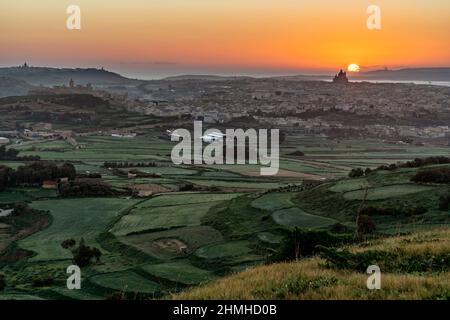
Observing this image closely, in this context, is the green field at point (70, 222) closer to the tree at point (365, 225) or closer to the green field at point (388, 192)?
the tree at point (365, 225)

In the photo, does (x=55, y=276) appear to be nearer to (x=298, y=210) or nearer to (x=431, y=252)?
(x=298, y=210)

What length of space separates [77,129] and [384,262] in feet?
295

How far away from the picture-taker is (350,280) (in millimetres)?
8453

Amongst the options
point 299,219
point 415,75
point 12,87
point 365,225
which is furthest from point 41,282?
point 12,87

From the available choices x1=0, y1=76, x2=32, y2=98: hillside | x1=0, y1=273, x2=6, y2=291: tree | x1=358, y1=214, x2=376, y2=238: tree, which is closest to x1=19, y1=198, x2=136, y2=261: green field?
x1=0, y1=273, x2=6, y2=291: tree

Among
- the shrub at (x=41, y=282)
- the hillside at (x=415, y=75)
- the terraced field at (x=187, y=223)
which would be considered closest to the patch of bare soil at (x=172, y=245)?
the terraced field at (x=187, y=223)

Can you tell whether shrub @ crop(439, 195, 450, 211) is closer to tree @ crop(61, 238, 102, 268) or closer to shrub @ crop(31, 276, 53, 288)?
tree @ crop(61, 238, 102, 268)

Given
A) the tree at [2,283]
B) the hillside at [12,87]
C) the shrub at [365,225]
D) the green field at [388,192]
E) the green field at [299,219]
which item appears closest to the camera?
the tree at [2,283]

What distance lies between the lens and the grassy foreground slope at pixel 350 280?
24.5 feet

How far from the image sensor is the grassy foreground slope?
294 inches

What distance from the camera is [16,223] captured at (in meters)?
36.2

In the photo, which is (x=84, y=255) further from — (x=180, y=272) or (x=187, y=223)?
(x=187, y=223)

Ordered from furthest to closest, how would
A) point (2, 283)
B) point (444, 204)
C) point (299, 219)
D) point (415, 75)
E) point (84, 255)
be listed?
1. point (415, 75)
2. point (299, 219)
3. point (84, 255)
4. point (444, 204)
5. point (2, 283)

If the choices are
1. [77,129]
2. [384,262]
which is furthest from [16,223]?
[77,129]
